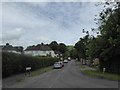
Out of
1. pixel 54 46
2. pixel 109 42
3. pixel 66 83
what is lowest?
pixel 66 83

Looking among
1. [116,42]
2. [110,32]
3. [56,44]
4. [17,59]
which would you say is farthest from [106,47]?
[56,44]

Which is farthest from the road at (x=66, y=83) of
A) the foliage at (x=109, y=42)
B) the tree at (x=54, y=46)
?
the tree at (x=54, y=46)

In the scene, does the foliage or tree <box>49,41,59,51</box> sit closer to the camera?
the foliage

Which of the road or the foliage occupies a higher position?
the foliage

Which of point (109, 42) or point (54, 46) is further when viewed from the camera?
point (54, 46)

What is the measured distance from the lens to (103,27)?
2655 centimetres

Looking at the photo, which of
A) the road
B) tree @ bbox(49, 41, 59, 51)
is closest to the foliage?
the road

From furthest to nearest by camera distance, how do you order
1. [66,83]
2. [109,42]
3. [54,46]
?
[54,46]
[109,42]
[66,83]

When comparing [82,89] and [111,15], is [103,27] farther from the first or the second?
[82,89]

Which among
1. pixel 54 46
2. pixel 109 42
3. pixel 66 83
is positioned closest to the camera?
pixel 66 83

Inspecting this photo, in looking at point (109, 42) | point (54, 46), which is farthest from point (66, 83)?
point (54, 46)

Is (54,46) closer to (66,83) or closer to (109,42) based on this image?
(109,42)

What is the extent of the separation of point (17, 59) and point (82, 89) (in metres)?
15.8

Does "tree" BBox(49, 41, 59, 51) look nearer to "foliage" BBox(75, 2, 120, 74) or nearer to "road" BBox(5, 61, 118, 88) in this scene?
"foliage" BBox(75, 2, 120, 74)
